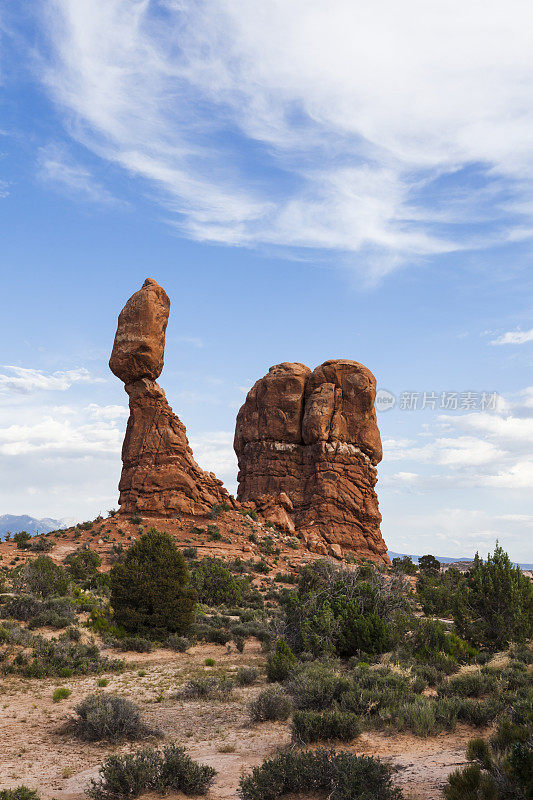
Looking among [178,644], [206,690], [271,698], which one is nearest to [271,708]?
[271,698]

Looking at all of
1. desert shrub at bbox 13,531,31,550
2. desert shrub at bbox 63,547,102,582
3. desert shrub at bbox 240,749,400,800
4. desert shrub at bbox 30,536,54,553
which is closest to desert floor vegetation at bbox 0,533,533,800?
desert shrub at bbox 240,749,400,800

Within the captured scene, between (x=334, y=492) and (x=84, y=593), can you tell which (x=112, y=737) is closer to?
(x=84, y=593)

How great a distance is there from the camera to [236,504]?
4575 centimetres

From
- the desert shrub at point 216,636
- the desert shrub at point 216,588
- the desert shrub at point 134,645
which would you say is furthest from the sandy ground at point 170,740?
the desert shrub at point 216,588

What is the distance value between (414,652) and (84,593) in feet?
54.9

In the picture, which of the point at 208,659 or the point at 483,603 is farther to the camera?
the point at 483,603

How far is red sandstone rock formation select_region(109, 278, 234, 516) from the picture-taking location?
1646 inches

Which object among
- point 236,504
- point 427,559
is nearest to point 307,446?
point 236,504

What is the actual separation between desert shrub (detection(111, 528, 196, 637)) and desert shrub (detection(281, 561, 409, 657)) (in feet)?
14.7

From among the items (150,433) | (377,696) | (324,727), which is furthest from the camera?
(150,433)

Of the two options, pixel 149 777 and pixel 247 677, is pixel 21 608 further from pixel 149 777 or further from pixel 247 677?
pixel 149 777

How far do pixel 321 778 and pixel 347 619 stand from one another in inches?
385

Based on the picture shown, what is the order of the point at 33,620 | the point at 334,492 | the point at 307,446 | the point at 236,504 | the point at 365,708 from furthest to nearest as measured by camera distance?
the point at 307,446 < the point at 334,492 < the point at 236,504 < the point at 33,620 < the point at 365,708

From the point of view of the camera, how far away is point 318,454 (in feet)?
171
